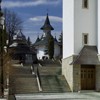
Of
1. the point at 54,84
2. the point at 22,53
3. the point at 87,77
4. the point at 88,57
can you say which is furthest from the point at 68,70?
the point at 22,53

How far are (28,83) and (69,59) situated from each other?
4898 millimetres

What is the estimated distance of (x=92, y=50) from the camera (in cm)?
3631

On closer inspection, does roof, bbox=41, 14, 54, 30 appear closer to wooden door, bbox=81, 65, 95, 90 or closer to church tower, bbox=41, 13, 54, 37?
church tower, bbox=41, 13, 54, 37

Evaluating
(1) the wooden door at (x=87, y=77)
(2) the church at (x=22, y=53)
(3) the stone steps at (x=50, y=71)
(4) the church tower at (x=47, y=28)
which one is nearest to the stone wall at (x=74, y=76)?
(1) the wooden door at (x=87, y=77)

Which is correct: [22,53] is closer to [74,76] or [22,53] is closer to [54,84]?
[54,84]

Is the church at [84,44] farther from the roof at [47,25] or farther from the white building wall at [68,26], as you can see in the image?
the roof at [47,25]

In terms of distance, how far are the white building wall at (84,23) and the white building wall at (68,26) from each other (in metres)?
0.42

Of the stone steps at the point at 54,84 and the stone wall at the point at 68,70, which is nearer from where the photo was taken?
the stone steps at the point at 54,84

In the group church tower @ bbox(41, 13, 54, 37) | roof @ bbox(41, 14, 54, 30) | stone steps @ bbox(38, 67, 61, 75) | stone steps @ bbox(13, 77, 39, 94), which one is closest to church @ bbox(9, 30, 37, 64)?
stone steps @ bbox(38, 67, 61, 75)

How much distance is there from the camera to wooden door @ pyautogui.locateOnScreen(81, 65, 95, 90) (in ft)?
120

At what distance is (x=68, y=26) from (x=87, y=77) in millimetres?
5799

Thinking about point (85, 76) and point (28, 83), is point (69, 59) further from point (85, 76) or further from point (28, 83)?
point (28, 83)

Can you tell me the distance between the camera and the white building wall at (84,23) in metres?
36.1

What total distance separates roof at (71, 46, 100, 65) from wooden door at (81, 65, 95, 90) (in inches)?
55.1
